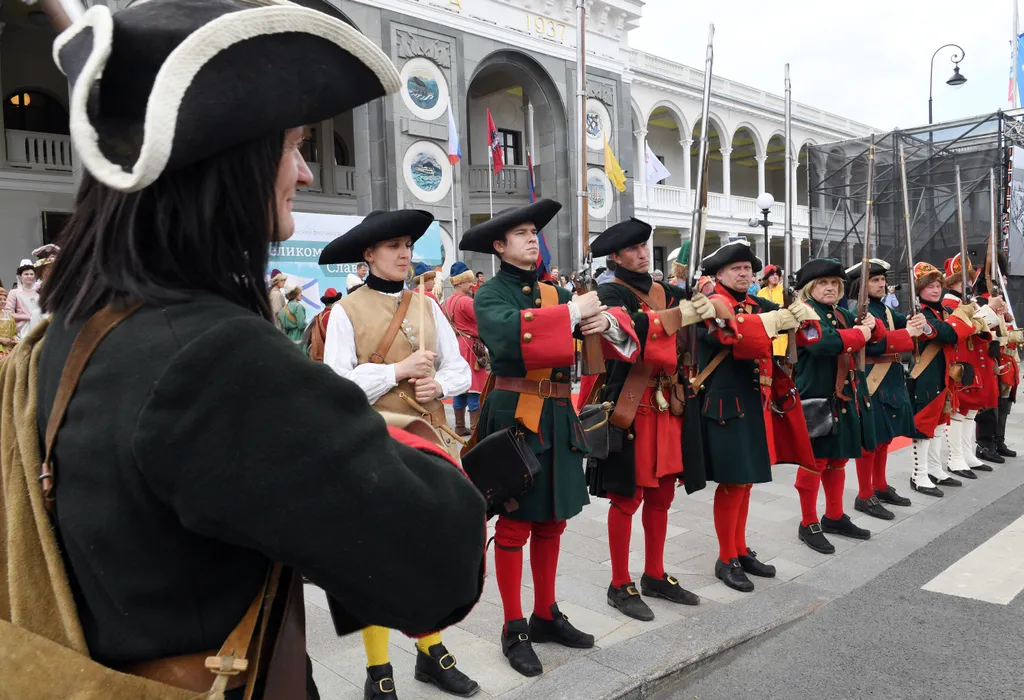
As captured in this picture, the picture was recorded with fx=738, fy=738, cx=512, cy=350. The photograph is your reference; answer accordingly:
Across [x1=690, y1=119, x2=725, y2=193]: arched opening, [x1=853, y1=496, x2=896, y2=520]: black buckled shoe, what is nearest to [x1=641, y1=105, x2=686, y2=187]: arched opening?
[x1=690, y1=119, x2=725, y2=193]: arched opening

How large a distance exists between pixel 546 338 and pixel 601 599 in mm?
1774

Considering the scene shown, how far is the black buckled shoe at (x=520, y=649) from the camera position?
11.1 ft

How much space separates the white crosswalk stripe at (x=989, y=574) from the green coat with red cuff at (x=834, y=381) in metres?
0.99

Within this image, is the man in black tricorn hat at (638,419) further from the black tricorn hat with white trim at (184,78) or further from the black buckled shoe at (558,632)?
the black tricorn hat with white trim at (184,78)

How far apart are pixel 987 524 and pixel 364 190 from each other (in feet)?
43.5

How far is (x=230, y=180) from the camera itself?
963 millimetres

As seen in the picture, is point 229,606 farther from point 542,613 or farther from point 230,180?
point 542,613

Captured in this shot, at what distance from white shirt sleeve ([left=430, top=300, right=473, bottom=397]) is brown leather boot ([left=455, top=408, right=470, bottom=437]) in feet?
18.1

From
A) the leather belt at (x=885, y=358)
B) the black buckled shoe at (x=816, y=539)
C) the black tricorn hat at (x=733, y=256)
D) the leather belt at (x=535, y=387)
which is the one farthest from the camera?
the leather belt at (x=885, y=358)

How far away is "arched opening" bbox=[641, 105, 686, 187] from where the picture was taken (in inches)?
1158

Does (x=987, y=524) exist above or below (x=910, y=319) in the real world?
below

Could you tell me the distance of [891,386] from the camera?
6227 mm

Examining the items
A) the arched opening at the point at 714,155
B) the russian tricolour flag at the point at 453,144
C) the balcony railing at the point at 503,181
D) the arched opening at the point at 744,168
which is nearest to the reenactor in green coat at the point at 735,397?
the russian tricolour flag at the point at 453,144

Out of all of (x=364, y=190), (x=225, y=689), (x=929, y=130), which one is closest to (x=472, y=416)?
(x=364, y=190)
